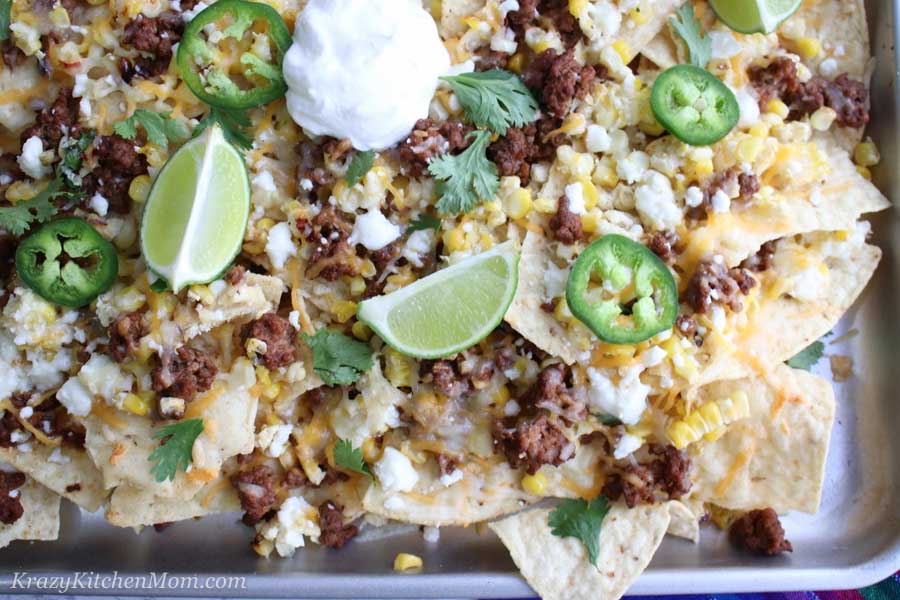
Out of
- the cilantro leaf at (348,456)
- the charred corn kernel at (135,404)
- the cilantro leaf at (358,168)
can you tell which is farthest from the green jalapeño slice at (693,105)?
the charred corn kernel at (135,404)

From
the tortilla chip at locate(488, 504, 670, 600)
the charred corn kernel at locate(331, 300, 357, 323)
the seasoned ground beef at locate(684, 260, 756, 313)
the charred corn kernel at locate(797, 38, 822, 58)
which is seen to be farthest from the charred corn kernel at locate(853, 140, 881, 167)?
the charred corn kernel at locate(331, 300, 357, 323)

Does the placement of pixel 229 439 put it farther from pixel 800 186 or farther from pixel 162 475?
pixel 800 186

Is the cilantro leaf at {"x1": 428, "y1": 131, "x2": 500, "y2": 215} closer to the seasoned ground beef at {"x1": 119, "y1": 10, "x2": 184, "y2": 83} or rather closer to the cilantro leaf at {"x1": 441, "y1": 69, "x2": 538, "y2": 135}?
the cilantro leaf at {"x1": 441, "y1": 69, "x2": 538, "y2": 135}

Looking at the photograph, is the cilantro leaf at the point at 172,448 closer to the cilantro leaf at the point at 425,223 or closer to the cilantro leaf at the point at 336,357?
the cilantro leaf at the point at 336,357

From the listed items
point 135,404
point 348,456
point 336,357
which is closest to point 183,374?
point 135,404

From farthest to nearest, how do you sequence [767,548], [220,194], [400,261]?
1. [767,548]
2. [400,261]
3. [220,194]

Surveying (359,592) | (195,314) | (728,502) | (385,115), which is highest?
(385,115)

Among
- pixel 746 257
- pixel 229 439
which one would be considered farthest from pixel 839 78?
pixel 229 439
